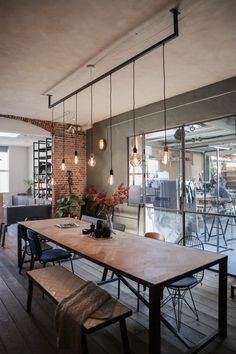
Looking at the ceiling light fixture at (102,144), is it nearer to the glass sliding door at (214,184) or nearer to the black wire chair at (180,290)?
the glass sliding door at (214,184)

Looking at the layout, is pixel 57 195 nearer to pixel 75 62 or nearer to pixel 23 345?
pixel 75 62

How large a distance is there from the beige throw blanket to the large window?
30.3ft

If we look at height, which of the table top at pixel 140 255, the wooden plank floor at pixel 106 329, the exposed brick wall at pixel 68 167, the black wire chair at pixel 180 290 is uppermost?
the exposed brick wall at pixel 68 167

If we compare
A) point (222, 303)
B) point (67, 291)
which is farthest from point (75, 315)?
point (222, 303)

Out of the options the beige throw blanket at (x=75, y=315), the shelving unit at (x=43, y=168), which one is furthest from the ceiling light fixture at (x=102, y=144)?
the beige throw blanket at (x=75, y=315)

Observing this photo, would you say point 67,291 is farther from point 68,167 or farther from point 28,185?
point 28,185

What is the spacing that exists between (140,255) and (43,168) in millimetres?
6609

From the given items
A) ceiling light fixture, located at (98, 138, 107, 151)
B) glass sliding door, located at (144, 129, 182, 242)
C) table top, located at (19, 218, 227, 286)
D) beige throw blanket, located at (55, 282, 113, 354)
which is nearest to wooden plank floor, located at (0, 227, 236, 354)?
beige throw blanket, located at (55, 282, 113, 354)

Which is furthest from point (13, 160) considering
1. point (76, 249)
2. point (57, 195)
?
point (76, 249)

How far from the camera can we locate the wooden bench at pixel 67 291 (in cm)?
193

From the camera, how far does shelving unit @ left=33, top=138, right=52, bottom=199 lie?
26.1 feet

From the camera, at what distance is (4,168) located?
34.6 ft

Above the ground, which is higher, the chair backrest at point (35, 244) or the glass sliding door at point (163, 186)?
the glass sliding door at point (163, 186)

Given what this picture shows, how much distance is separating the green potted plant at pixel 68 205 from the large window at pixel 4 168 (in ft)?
15.3
